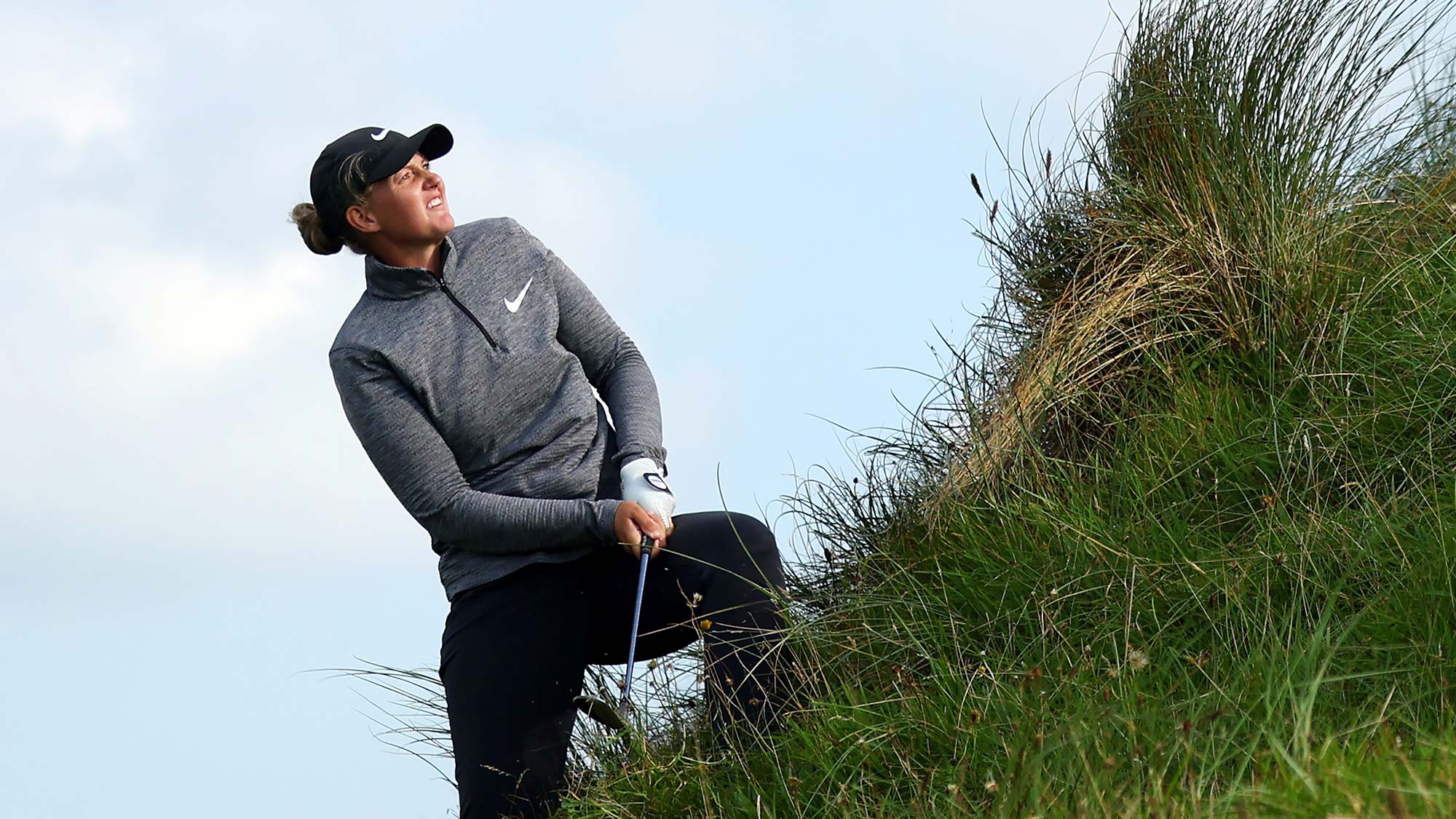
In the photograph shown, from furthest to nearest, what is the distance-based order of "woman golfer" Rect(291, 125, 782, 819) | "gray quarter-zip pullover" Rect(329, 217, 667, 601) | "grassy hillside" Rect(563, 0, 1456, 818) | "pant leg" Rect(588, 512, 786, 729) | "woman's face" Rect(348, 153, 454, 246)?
"woman's face" Rect(348, 153, 454, 246) < "gray quarter-zip pullover" Rect(329, 217, 667, 601) < "woman golfer" Rect(291, 125, 782, 819) < "pant leg" Rect(588, 512, 786, 729) < "grassy hillside" Rect(563, 0, 1456, 818)

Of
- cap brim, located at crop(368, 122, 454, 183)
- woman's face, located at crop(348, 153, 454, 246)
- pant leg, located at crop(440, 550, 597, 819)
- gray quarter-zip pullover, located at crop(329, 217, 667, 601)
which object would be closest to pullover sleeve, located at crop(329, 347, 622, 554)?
gray quarter-zip pullover, located at crop(329, 217, 667, 601)

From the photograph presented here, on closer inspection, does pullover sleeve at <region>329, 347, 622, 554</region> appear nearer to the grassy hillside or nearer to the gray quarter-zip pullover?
the gray quarter-zip pullover

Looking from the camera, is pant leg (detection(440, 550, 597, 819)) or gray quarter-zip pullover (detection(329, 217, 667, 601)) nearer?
pant leg (detection(440, 550, 597, 819))

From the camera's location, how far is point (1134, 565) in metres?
3.18

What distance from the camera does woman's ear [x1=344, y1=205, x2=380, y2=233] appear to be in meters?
3.86

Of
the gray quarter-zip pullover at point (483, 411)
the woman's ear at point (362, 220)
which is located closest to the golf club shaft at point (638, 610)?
the gray quarter-zip pullover at point (483, 411)

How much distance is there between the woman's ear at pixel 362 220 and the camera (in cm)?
386

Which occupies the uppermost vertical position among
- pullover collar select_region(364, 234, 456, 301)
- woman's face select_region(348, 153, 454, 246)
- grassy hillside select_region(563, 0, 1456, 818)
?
woman's face select_region(348, 153, 454, 246)

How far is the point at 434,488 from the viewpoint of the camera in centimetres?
363

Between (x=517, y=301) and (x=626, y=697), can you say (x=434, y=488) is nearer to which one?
(x=517, y=301)

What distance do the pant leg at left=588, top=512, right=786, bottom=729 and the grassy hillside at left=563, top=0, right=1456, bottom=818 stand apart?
9 cm

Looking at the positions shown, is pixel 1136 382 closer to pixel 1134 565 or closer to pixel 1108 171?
pixel 1108 171

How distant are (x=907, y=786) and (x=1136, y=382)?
2.06 metres

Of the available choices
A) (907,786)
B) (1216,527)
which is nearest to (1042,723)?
(907,786)
